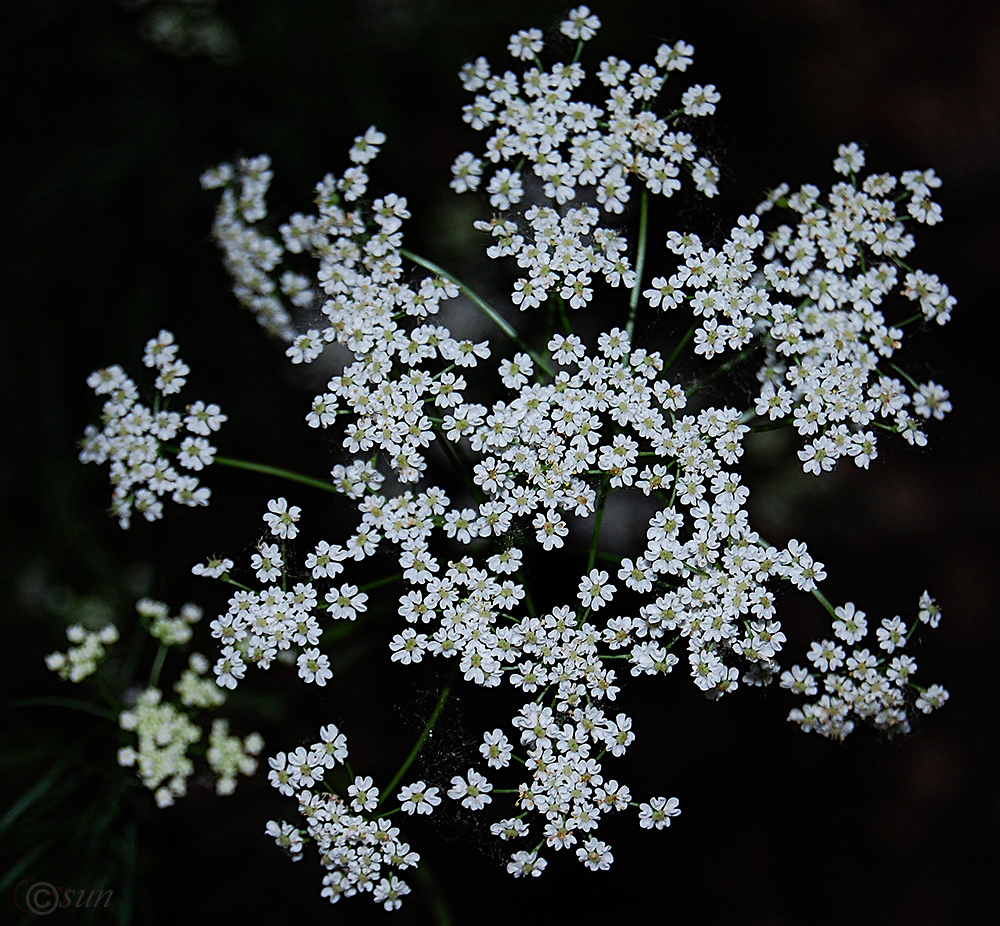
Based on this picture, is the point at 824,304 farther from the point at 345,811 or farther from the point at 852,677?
the point at 345,811

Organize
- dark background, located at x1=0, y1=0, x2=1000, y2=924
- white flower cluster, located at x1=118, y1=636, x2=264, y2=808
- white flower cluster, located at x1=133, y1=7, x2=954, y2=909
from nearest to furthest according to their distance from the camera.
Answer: white flower cluster, located at x1=133, y1=7, x2=954, y2=909
white flower cluster, located at x1=118, y1=636, x2=264, y2=808
dark background, located at x1=0, y1=0, x2=1000, y2=924

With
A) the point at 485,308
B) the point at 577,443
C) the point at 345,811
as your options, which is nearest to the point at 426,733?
the point at 345,811

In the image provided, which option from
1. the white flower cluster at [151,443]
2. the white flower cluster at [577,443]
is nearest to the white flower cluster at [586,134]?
the white flower cluster at [577,443]

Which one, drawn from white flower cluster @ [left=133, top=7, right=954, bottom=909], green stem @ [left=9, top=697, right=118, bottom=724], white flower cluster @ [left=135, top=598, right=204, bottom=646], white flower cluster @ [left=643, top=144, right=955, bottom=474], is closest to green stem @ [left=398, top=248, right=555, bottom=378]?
white flower cluster @ [left=133, top=7, right=954, bottom=909]

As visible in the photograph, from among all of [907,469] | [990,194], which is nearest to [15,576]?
[907,469]

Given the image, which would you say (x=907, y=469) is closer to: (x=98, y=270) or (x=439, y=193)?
(x=439, y=193)

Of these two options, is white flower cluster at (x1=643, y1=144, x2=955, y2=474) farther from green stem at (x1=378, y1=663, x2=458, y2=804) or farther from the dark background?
green stem at (x1=378, y1=663, x2=458, y2=804)
